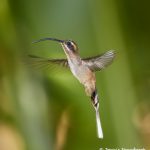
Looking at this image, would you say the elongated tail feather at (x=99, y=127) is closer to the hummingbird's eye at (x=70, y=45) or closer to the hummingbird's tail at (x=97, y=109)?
the hummingbird's tail at (x=97, y=109)

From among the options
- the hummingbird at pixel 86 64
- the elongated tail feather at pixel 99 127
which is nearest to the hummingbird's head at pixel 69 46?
the hummingbird at pixel 86 64

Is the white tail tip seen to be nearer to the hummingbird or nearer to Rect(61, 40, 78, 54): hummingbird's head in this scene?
the hummingbird

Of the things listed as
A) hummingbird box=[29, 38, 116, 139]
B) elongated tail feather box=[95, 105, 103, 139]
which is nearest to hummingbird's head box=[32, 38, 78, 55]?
hummingbird box=[29, 38, 116, 139]

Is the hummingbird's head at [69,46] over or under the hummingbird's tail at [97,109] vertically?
over

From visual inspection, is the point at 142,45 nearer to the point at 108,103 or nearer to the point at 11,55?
the point at 108,103

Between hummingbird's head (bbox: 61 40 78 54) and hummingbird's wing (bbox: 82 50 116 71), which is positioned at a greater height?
hummingbird's head (bbox: 61 40 78 54)

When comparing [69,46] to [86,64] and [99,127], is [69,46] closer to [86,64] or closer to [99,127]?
[86,64]

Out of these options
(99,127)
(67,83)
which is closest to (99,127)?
(99,127)
